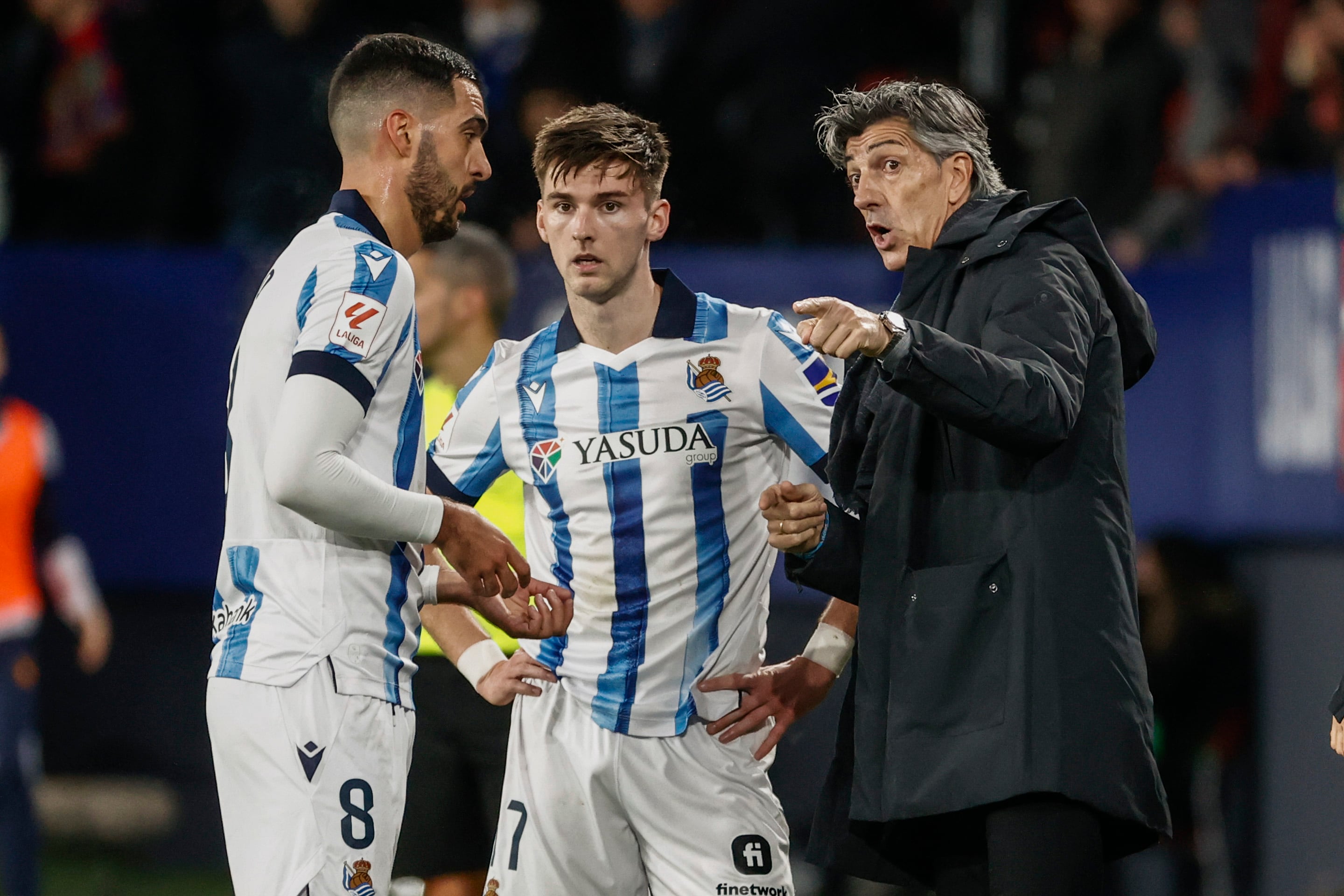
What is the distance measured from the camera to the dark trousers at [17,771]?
7047mm

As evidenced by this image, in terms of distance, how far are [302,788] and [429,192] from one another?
1.33 metres

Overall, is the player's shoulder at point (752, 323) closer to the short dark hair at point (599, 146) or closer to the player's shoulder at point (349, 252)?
the short dark hair at point (599, 146)

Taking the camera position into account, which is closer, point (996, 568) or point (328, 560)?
point (996, 568)

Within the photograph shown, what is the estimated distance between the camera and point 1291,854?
754 centimetres

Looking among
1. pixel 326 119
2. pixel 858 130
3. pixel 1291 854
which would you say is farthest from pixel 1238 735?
pixel 326 119

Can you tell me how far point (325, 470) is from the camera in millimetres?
3197

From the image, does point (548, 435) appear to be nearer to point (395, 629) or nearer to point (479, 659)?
point (479, 659)

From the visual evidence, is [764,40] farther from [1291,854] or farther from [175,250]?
[1291,854]

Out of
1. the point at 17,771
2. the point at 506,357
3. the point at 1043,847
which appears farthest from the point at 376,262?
the point at 17,771

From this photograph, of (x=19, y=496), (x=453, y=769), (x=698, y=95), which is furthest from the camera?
(x=698, y=95)

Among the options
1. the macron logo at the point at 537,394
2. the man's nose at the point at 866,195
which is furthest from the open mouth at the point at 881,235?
the macron logo at the point at 537,394

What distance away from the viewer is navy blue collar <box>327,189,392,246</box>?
3.60 meters

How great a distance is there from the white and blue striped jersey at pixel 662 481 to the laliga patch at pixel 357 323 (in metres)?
0.80

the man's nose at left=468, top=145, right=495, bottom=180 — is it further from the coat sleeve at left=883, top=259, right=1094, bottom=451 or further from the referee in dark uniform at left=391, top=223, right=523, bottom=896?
the referee in dark uniform at left=391, top=223, right=523, bottom=896
